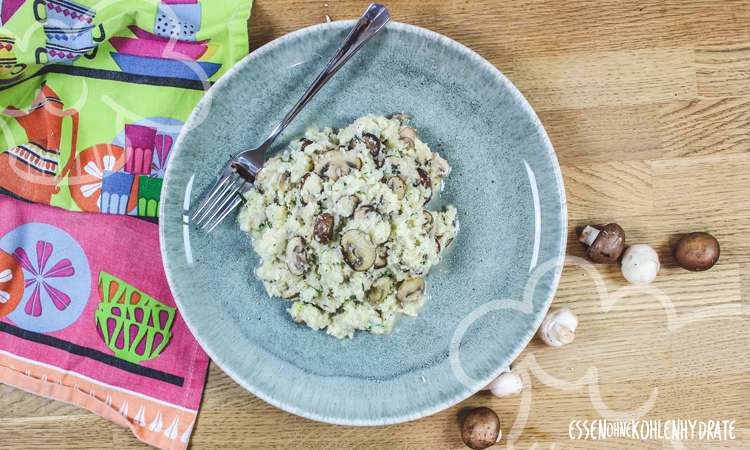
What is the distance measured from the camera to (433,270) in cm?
174

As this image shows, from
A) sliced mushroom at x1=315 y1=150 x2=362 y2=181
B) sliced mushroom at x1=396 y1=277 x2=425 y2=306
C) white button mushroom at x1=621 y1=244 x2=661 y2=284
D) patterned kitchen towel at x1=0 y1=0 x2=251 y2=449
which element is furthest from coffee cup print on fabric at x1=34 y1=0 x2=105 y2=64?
white button mushroom at x1=621 y1=244 x2=661 y2=284

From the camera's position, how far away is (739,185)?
6.13 feet

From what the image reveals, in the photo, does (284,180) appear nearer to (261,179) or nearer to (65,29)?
(261,179)

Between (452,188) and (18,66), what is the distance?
1300 mm

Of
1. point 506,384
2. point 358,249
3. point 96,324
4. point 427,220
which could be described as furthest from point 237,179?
point 506,384

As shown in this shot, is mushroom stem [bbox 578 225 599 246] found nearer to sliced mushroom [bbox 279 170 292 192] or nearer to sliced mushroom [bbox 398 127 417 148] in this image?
sliced mushroom [bbox 398 127 417 148]

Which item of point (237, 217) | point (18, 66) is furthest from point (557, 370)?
point (18, 66)

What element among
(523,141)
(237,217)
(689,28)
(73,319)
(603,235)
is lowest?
(73,319)

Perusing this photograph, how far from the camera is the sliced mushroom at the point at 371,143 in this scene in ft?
5.29

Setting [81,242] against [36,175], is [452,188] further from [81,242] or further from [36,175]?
[36,175]

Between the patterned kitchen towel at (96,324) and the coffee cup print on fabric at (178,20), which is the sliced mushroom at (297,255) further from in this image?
the coffee cup print on fabric at (178,20)

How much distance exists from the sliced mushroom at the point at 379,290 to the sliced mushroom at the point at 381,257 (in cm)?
5

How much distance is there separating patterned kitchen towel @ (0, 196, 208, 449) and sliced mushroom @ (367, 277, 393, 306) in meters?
0.59

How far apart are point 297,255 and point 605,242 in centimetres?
90
